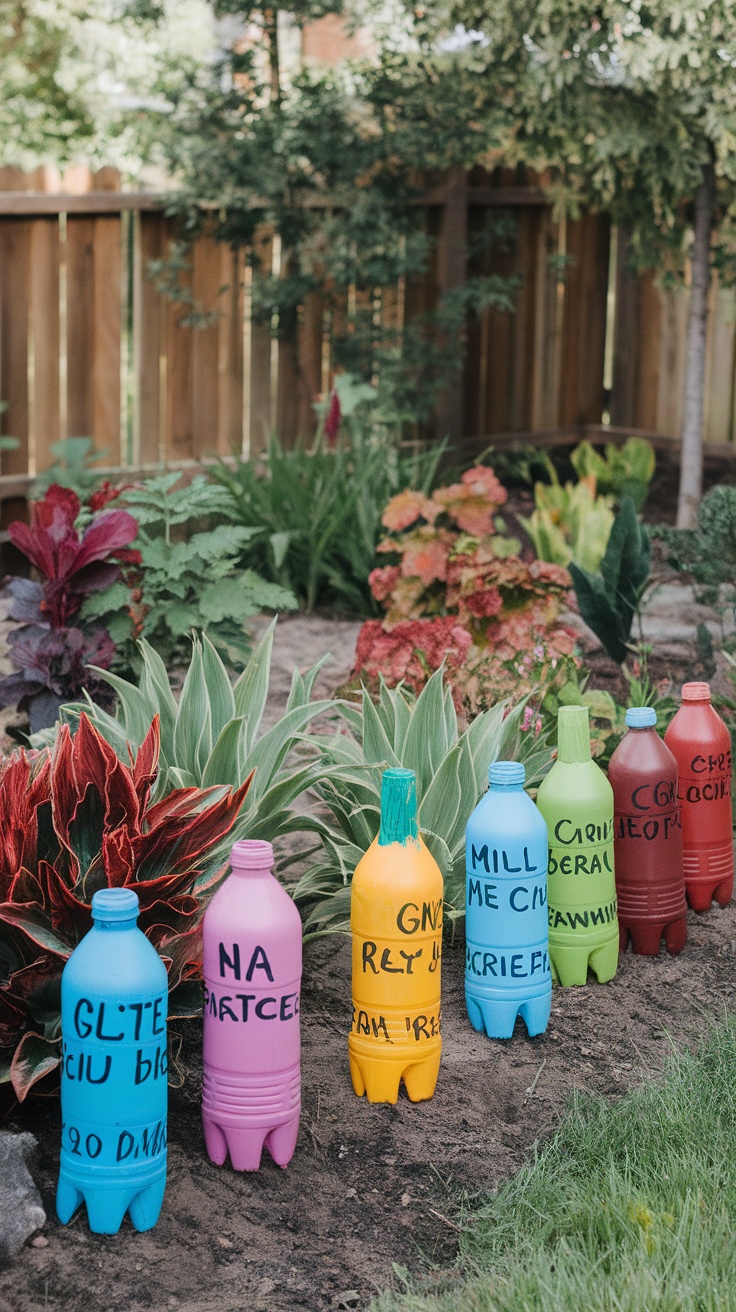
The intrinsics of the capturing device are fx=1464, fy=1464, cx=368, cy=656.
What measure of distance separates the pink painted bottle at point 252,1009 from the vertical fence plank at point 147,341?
5.32 meters

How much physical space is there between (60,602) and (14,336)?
314cm

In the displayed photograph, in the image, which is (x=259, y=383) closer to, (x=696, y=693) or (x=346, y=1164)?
(x=696, y=693)

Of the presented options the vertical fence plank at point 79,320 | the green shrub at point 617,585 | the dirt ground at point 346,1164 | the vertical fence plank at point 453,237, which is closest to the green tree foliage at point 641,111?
the vertical fence plank at point 453,237

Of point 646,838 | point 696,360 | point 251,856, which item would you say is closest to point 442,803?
point 646,838

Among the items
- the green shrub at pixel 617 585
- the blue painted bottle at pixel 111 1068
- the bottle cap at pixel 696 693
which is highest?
the green shrub at pixel 617 585

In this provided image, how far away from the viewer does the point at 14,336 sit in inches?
277

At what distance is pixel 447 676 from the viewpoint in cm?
424

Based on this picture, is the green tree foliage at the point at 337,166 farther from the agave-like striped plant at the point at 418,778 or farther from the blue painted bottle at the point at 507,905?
the blue painted bottle at the point at 507,905

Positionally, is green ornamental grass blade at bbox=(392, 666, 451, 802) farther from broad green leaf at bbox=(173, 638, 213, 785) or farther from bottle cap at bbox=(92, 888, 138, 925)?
bottle cap at bbox=(92, 888, 138, 925)

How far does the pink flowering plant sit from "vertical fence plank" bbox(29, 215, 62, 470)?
2767 mm

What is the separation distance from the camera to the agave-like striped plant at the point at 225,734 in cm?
312

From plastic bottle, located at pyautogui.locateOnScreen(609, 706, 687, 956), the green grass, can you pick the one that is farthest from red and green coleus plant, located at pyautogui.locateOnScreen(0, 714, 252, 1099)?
plastic bottle, located at pyautogui.locateOnScreen(609, 706, 687, 956)

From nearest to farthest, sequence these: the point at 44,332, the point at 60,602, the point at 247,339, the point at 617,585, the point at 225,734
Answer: the point at 225,734
the point at 60,602
the point at 617,585
the point at 44,332
the point at 247,339

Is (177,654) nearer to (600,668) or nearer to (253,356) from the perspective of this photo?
(600,668)
